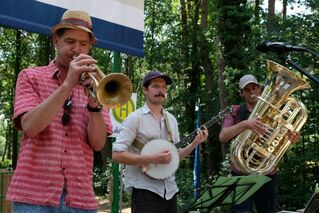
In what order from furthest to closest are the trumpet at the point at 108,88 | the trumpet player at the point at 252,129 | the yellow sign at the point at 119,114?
the yellow sign at the point at 119,114
the trumpet player at the point at 252,129
the trumpet at the point at 108,88

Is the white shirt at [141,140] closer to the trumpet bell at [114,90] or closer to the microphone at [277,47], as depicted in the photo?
the microphone at [277,47]

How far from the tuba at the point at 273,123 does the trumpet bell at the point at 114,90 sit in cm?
→ 239

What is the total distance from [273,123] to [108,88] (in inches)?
103

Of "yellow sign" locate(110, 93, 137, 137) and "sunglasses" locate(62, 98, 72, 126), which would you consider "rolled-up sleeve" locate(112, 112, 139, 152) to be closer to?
"yellow sign" locate(110, 93, 137, 137)

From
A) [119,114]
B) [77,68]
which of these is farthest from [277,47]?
[119,114]

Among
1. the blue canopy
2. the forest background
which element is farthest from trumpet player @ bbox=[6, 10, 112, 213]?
the forest background

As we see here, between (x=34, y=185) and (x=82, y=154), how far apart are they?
268 millimetres

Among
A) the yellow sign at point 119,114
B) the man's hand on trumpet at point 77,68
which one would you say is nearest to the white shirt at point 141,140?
the yellow sign at point 119,114

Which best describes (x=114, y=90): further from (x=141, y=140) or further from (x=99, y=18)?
(x=99, y=18)

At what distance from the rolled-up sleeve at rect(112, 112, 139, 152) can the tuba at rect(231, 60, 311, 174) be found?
3.67 feet

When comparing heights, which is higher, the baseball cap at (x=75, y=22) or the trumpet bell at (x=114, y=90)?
the baseball cap at (x=75, y=22)

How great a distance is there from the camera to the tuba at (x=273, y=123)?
14.8 feet

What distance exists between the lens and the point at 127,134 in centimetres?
393

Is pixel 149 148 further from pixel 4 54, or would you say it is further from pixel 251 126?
pixel 4 54
